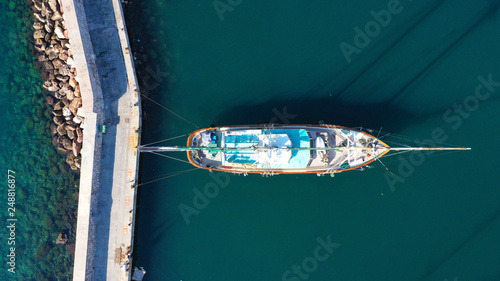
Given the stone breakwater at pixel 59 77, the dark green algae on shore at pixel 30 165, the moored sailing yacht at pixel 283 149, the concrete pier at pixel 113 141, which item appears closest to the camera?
the moored sailing yacht at pixel 283 149

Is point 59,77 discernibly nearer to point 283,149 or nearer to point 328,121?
point 283,149

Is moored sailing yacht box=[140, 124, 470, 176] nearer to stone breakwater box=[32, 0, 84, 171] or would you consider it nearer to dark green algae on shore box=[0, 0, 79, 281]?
stone breakwater box=[32, 0, 84, 171]

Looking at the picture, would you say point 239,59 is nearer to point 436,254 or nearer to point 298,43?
point 298,43

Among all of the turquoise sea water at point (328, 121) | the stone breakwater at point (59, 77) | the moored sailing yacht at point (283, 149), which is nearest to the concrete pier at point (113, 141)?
the turquoise sea water at point (328, 121)

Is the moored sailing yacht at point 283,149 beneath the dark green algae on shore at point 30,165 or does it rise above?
beneath

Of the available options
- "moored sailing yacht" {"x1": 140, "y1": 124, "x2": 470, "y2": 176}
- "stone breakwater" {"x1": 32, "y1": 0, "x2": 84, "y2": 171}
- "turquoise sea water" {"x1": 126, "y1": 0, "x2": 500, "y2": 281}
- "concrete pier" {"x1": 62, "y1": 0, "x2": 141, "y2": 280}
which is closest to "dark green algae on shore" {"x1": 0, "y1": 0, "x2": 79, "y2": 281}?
"stone breakwater" {"x1": 32, "y1": 0, "x2": 84, "y2": 171}

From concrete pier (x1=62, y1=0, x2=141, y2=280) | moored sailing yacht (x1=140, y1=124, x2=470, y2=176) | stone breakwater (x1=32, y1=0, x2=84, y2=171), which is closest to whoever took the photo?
moored sailing yacht (x1=140, y1=124, x2=470, y2=176)

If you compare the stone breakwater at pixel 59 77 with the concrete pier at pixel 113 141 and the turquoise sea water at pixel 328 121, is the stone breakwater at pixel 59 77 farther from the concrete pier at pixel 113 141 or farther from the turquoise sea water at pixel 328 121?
the turquoise sea water at pixel 328 121
